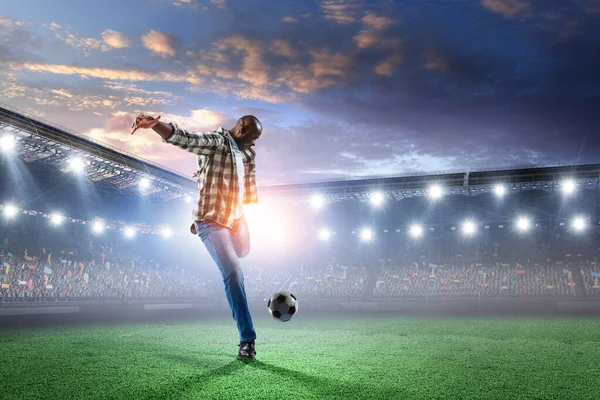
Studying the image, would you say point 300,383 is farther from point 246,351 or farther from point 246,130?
point 246,130

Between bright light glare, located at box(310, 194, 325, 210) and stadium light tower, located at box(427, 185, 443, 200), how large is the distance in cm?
583

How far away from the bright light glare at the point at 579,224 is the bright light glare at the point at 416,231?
8.48 m

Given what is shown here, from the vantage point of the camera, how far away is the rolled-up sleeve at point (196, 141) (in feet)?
10.5

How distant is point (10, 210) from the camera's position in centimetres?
2197

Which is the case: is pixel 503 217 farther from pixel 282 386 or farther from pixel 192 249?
pixel 282 386

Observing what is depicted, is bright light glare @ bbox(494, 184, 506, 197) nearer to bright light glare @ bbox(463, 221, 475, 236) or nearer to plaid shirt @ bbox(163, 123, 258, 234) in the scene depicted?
bright light glare @ bbox(463, 221, 475, 236)

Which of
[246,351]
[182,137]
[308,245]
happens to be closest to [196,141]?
[182,137]

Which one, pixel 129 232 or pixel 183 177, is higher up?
pixel 183 177

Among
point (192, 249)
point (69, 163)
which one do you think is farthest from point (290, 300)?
point (192, 249)

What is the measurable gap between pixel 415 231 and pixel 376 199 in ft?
19.3

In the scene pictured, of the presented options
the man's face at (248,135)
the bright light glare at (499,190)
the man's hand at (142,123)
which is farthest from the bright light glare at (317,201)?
the man's hand at (142,123)

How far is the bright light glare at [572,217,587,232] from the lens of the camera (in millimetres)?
23878

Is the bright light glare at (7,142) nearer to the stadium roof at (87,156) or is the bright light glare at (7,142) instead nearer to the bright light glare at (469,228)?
the stadium roof at (87,156)

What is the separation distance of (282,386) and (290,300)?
103 inches
